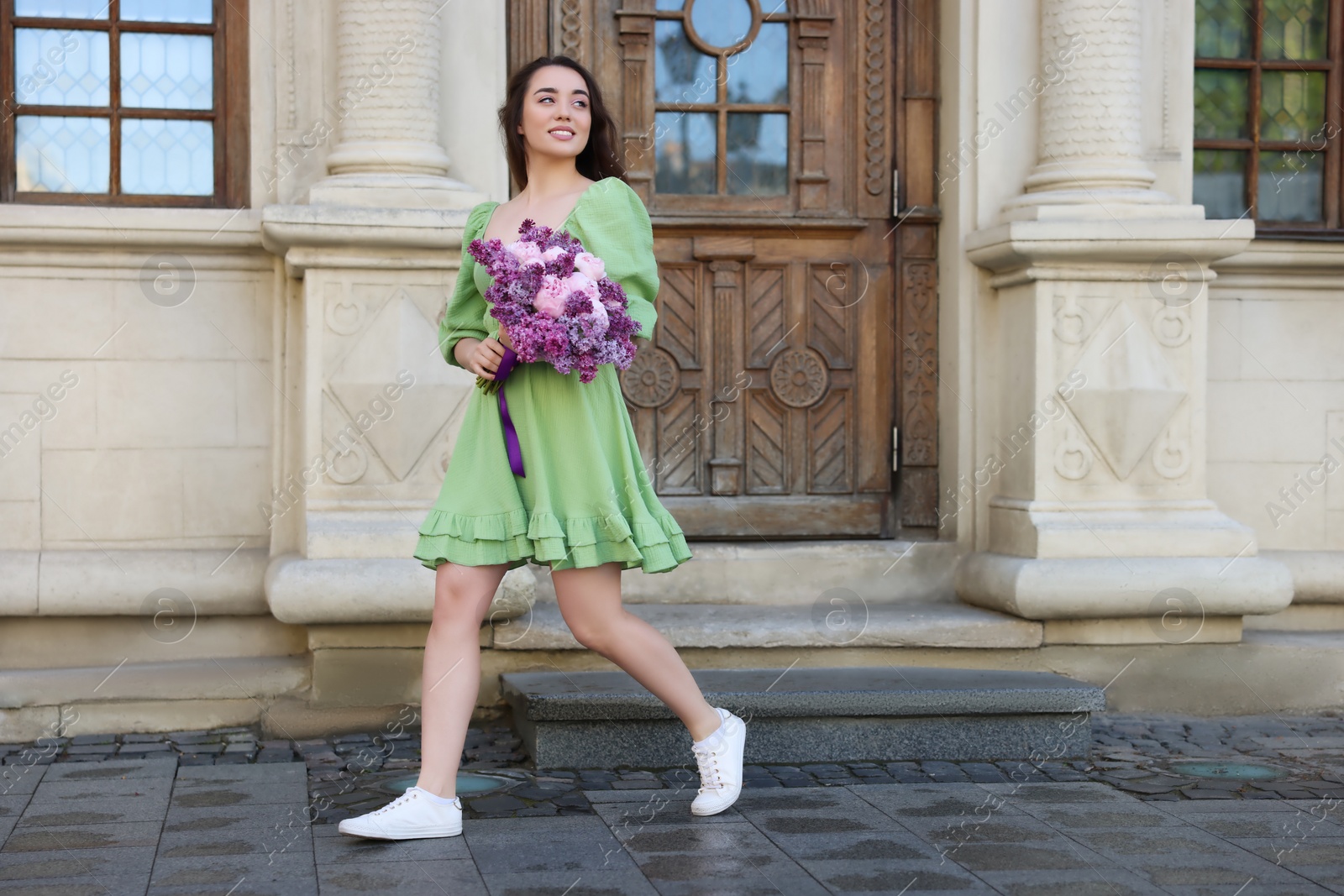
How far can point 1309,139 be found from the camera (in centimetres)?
650

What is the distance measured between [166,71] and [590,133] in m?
2.55

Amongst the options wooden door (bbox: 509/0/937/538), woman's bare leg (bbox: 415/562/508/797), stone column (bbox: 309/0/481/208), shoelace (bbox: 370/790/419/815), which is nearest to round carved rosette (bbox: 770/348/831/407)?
wooden door (bbox: 509/0/937/538)

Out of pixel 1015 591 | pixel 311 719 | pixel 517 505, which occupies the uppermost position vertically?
pixel 517 505

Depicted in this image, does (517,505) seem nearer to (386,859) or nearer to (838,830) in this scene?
(386,859)

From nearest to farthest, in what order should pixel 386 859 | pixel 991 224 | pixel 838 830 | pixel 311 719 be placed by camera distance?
pixel 386 859 → pixel 838 830 → pixel 311 719 → pixel 991 224

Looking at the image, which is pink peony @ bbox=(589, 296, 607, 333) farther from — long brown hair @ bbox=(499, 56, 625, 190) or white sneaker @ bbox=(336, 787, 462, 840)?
white sneaker @ bbox=(336, 787, 462, 840)

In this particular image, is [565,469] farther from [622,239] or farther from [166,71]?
[166,71]

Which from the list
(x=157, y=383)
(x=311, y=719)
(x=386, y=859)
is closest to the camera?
(x=386, y=859)

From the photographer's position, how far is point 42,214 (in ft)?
18.2

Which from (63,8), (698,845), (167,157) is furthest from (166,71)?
(698,845)

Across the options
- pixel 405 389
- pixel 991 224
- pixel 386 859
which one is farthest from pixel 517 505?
pixel 991 224

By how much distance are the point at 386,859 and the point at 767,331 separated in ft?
10.9

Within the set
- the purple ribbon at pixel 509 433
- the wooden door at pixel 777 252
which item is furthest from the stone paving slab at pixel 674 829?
the wooden door at pixel 777 252

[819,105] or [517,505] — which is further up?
[819,105]
